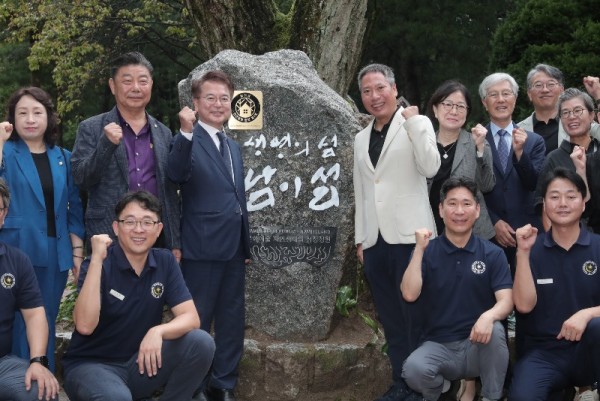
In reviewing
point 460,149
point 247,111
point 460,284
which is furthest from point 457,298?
point 247,111

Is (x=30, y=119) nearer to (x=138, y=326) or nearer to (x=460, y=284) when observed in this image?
(x=138, y=326)

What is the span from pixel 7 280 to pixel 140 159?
0.99 metres

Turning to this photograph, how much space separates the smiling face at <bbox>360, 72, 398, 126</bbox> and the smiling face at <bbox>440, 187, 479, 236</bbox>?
0.70 m

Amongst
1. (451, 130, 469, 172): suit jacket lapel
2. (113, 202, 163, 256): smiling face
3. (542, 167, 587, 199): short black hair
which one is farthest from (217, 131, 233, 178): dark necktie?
(542, 167, 587, 199): short black hair

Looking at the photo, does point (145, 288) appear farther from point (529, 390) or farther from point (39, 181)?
point (529, 390)

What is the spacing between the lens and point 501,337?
13.3ft

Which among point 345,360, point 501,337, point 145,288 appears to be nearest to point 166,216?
point 145,288

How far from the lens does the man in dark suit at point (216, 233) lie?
178 inches

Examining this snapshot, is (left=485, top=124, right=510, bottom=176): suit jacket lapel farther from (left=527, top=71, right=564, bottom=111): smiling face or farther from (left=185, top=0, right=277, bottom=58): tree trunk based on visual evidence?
(left=185, top=0, right=277, bottom=58): tree trunk

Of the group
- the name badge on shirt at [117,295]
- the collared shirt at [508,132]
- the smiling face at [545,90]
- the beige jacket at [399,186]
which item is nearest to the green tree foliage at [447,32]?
the smiling face at [545,90]

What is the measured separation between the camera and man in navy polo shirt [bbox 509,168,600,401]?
4.04 metres

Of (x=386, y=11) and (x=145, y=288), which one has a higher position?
(x=386, y=11)

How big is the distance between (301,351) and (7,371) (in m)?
1.87

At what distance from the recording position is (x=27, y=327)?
397 centimetres
